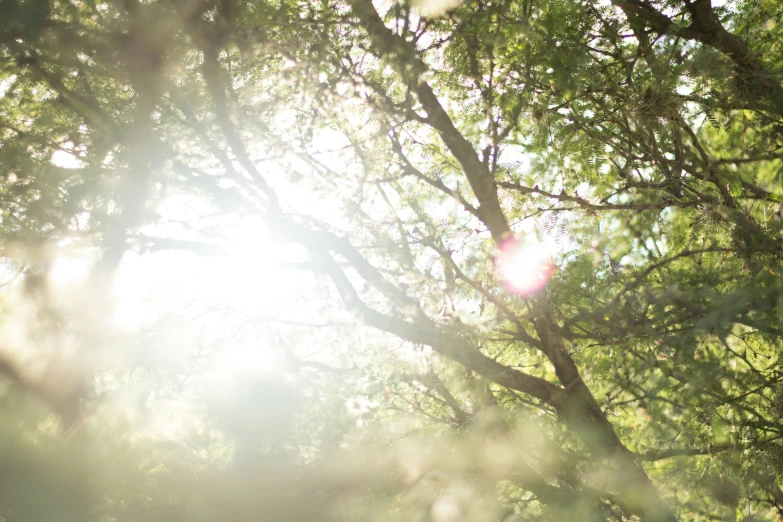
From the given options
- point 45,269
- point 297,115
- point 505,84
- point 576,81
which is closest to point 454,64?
point 505,84

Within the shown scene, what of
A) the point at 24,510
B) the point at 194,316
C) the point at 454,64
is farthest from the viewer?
the point at 454,64

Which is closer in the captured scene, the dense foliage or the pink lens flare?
the dense foliage

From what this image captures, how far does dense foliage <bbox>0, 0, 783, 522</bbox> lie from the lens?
7.42 ft

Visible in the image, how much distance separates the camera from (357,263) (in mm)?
3115

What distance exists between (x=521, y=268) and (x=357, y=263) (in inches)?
47.7

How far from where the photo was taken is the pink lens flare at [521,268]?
3.62 m

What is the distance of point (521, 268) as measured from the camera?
3656mm

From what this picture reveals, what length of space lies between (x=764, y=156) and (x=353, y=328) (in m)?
3.19

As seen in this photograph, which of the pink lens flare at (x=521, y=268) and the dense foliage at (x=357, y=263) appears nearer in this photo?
the dense foliage at (x=357, y=263)

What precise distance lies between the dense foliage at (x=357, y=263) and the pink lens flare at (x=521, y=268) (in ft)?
0.05

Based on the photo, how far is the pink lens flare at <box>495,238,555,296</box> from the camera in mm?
3621

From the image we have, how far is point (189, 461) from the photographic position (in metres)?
2.18

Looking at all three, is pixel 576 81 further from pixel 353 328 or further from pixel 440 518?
pixel 440 518

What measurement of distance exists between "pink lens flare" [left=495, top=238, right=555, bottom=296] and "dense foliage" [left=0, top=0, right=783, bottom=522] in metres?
0.02
